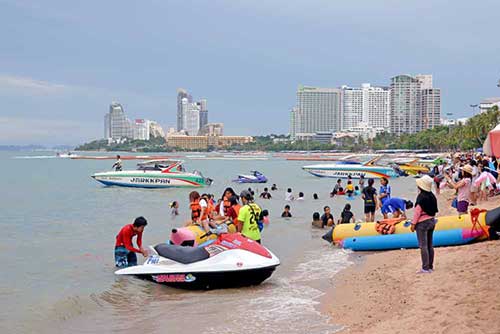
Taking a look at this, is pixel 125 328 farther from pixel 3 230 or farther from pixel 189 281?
pixel 3 230

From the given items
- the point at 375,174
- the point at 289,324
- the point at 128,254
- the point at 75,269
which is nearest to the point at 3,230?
the point at 75,269

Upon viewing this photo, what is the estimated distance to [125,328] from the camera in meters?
8.60

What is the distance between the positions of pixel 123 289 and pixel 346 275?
396cm

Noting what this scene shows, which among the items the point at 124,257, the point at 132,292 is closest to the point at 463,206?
the point at 124,257

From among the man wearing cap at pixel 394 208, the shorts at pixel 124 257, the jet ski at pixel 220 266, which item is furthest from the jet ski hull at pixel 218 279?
the man wearing cap at pixel 394 208

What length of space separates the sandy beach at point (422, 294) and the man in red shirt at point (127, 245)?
11.8 feet

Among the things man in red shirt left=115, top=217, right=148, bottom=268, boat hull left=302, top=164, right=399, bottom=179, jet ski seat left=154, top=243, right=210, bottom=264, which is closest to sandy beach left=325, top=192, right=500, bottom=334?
jet ski seat left=154, top=243, right=210, bottom=264

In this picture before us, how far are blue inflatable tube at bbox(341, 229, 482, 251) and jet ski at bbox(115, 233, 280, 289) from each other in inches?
145

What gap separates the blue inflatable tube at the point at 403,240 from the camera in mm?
11961

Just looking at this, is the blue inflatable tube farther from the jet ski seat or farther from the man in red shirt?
the man in red shirt

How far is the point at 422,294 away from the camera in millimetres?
8414

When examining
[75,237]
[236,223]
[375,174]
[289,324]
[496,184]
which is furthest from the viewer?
[375,174]

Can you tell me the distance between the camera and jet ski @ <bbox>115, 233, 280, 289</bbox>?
397 inches

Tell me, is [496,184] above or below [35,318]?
above
